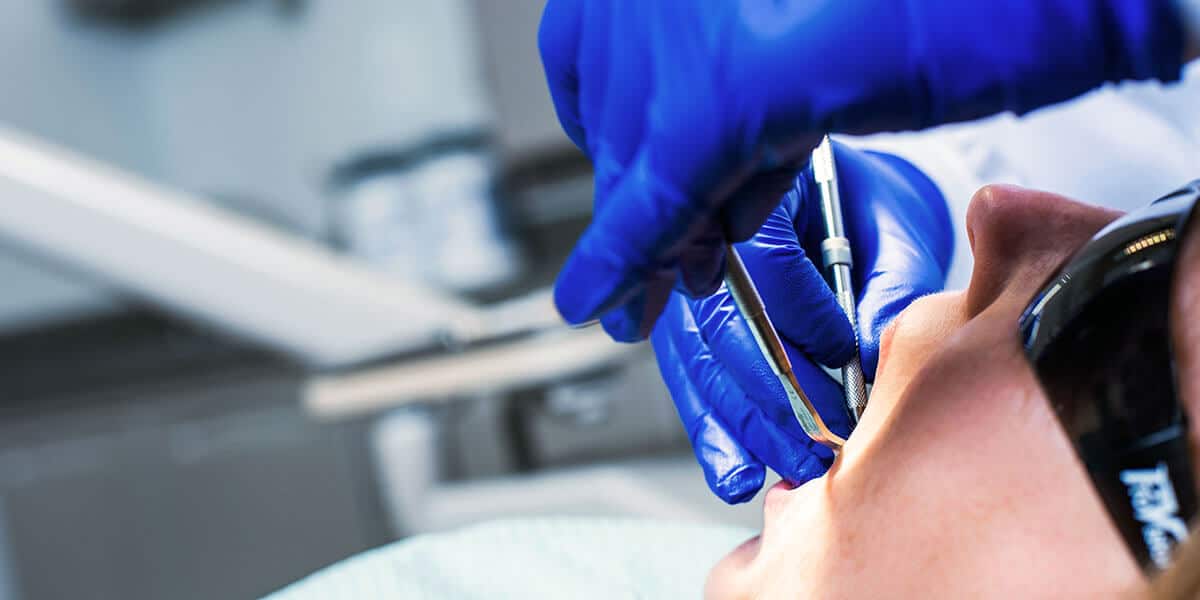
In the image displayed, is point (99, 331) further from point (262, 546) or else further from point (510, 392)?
point (510, 392)

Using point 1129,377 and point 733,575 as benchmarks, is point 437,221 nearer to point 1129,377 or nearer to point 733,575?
point 733,575

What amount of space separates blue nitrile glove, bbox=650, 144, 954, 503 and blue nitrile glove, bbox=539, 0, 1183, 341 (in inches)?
7.9

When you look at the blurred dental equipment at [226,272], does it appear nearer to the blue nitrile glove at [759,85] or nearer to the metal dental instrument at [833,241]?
the metal dental instrument at [833,241]

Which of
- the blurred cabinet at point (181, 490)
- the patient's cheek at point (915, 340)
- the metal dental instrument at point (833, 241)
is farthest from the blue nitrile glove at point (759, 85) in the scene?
the blurred cabinet at point (181, 490)

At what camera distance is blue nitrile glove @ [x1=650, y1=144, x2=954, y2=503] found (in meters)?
0.70

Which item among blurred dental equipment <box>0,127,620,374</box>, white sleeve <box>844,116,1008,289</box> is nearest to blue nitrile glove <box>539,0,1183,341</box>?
white sleeve <box>844,116,1008,289</box>

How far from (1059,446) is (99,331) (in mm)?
2789

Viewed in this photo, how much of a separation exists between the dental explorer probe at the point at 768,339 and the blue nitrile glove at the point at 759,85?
22 mm

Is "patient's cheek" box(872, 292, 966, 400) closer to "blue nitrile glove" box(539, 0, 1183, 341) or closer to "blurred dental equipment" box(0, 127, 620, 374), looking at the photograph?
"blue nitrile glove" box(539, 0, 1183, 341)

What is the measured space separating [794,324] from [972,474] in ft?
0.82

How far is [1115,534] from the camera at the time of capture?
0.40m

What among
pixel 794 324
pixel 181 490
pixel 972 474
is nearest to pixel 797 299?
pixel 794 324

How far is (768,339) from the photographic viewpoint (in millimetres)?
579

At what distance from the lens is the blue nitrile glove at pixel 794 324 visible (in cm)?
70
